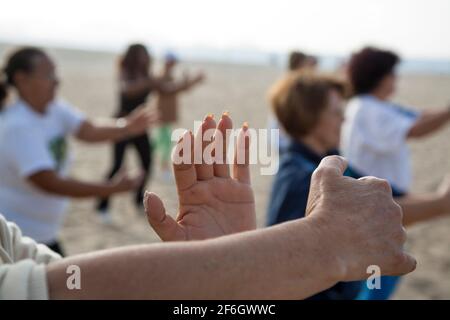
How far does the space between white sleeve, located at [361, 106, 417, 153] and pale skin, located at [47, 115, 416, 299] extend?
222 centimetres

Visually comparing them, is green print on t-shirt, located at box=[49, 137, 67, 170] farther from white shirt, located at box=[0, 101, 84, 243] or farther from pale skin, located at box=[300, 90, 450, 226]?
pale skin, located at box=[300, 90, 450, 226]

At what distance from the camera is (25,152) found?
8.73ft

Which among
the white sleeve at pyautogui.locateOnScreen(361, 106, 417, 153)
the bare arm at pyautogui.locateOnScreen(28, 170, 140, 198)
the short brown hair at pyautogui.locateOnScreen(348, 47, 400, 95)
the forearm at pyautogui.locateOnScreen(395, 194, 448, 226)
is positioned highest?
the short brown hair at pyautogui.locateOnScreen(348, 47, 400, 95)

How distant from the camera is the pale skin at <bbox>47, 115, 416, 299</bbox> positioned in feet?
2.65

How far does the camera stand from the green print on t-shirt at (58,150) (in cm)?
302

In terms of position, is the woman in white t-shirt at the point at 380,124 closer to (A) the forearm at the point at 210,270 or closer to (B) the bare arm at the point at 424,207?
(B) the bare arm at the point at 424,207

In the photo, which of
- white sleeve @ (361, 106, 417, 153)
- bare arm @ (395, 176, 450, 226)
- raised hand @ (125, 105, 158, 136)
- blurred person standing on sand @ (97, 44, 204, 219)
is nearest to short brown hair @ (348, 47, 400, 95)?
white sleeve @ (361, 106, 417, 153)

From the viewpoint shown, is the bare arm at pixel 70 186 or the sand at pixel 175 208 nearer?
the bare arm at pixel 70 186

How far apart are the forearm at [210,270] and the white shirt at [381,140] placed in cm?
239

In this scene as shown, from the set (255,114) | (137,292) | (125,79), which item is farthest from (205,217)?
(255,114)

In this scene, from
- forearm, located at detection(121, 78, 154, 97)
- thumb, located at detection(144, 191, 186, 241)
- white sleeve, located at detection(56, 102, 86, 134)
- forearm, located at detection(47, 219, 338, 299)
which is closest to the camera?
forearm, located at detection(47, 219, 338, 299)

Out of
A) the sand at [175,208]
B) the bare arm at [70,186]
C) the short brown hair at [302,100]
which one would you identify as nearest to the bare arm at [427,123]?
the short brown hair at [302,100]

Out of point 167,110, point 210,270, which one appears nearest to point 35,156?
point 210,270
